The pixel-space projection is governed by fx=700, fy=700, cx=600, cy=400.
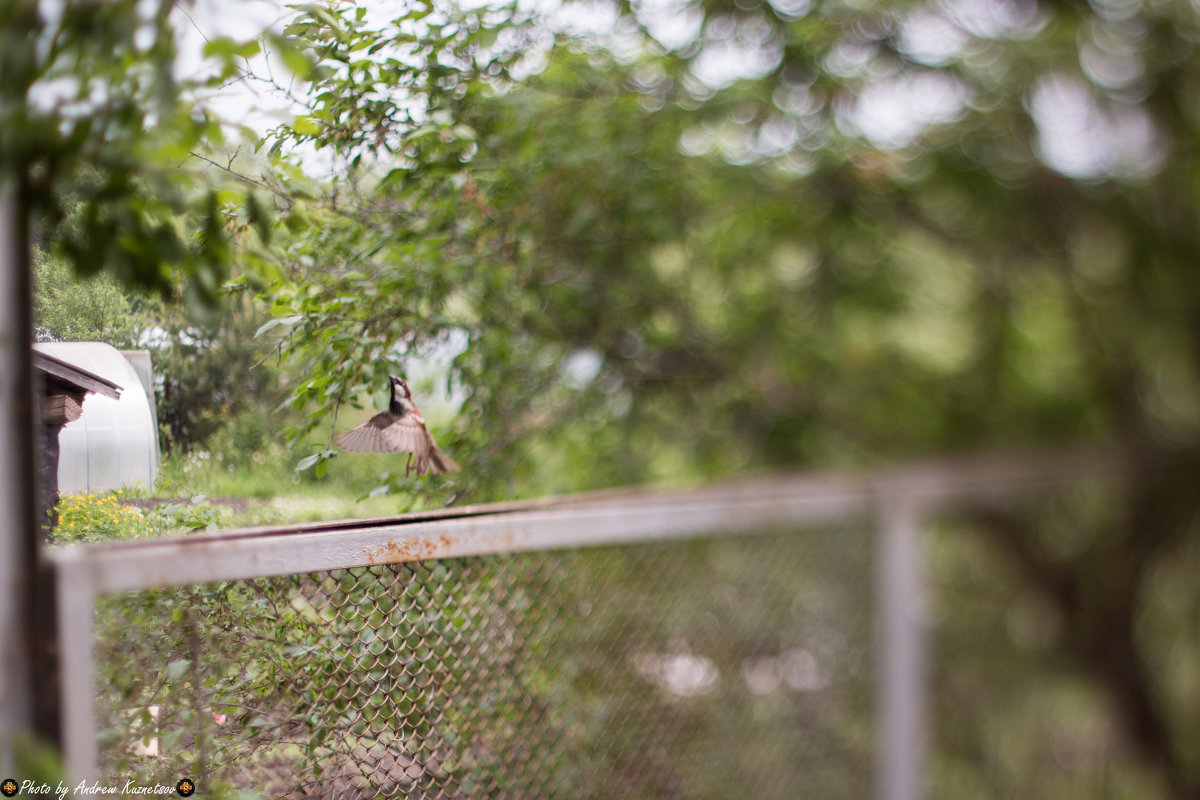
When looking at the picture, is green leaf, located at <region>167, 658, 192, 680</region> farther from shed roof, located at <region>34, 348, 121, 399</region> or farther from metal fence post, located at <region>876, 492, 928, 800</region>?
metal fence post, located at <region>876, 492, 928, 800</region>

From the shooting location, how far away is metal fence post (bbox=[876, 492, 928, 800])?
94 centimetres

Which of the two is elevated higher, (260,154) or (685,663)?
(260,154)

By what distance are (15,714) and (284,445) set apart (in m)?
0.82

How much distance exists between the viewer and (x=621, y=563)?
48.4 inches

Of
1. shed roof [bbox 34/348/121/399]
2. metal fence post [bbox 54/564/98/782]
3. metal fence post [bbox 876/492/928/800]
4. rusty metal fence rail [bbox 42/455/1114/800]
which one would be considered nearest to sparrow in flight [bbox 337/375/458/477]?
rusty metal fence rail [bbox 42/455/1114/800]

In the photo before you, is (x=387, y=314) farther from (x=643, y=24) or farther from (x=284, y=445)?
(x=643, y=24)

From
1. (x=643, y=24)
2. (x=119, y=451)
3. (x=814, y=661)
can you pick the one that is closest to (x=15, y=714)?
(x=119, y=451)

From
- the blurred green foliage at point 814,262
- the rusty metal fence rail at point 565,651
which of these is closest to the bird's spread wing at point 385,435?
the blurred green foliage at point 814,262

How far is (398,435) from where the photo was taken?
132 centimetres

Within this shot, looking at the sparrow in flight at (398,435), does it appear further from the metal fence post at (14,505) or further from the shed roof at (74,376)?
the metal fence post at (14,505)

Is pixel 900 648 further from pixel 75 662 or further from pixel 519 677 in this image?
pixel 75 662

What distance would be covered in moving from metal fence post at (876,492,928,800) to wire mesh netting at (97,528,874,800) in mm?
33

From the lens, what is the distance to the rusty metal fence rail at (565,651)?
3.06ft

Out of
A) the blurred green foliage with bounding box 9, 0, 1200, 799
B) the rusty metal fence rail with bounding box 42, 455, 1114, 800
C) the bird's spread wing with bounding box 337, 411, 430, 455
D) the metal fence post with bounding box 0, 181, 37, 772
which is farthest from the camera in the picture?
the blurred green foliage with bounding box 9, 0, 1200, 799
